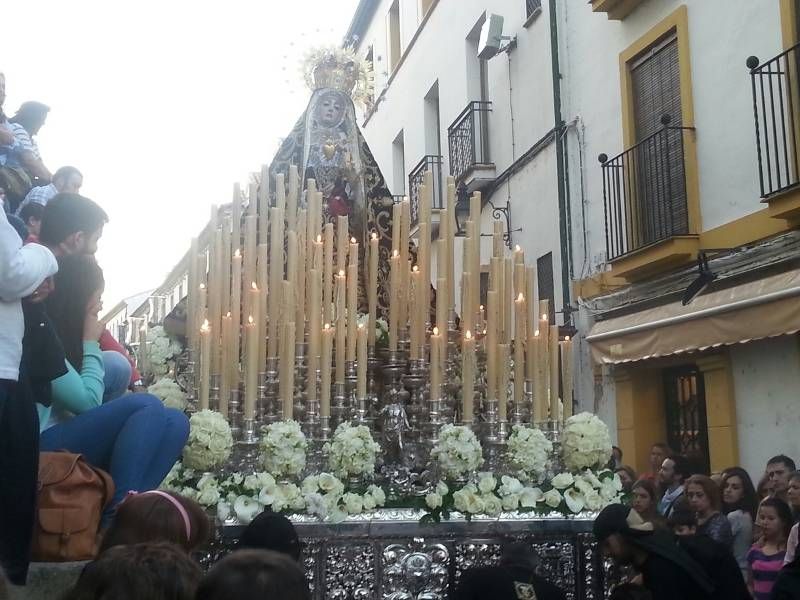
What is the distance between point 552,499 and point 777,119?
4.68 metres

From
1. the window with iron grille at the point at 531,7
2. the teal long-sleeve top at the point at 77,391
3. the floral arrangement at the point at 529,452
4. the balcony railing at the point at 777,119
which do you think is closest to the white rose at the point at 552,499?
the floral arrangement at the point at 529,452

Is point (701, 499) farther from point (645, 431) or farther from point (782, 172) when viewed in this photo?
point (645, 431)

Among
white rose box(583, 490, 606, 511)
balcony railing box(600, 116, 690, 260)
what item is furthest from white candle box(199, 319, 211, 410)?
balcony railing box(600, 116, 690, 260)

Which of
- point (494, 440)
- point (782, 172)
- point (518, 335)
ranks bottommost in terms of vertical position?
point (494, 440)

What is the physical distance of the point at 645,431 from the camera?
940 centimetres

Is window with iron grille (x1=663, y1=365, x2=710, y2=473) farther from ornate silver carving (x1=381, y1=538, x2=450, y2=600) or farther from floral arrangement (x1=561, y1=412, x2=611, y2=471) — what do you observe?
ornate silver carving (x1=381, y1=538, x2=450, y2=600)

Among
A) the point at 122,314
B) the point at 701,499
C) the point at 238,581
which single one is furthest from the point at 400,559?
the point at 122,314

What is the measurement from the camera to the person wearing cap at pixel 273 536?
2.97m

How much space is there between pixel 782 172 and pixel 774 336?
1132 mm

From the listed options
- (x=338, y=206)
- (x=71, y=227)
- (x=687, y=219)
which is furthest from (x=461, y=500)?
(x=687, y=219)

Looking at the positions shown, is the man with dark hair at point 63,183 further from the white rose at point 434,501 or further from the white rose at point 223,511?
the white rose at point 434,501

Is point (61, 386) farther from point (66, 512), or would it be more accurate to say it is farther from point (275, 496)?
point (275, 496)

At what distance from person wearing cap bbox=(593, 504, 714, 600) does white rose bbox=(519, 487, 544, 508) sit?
22 centimetres

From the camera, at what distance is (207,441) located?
3346 mm
